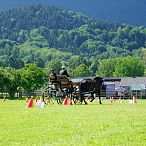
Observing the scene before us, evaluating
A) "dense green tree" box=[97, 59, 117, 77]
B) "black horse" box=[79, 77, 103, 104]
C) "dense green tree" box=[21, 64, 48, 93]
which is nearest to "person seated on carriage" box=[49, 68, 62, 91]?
"black horse" box=[79, 77, 103, 104]

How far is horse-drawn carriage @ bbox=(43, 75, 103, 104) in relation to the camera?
109ft

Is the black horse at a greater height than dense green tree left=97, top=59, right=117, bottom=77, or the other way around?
dense green tree left=97, top=59, right=117, bottom=77

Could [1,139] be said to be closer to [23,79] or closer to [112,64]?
[23,79]

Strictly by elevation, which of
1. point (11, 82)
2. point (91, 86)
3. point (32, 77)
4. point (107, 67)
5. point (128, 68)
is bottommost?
point (91, 86)

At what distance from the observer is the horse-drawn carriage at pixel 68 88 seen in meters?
33.4

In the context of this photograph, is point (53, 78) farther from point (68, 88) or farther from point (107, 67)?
point (107, 67)

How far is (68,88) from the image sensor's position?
1342 inches

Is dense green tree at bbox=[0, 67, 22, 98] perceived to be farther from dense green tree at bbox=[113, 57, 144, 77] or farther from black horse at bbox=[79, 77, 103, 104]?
dense green tree at bbox=[113, 57, 144, 77]

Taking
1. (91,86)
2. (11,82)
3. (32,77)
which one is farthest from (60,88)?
(32,77)

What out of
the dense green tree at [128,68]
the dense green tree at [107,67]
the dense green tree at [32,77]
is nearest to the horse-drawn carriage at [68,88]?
the dense green tree at [32,77]

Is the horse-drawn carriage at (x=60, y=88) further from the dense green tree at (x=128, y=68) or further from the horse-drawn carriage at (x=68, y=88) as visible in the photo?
the dense green tree at (x=128, y=68)

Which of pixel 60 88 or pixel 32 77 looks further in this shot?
pixel 32 77

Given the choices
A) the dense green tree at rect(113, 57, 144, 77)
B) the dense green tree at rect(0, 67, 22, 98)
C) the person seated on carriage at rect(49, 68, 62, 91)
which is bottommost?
the person seated on carriage at rect(49, 68, 62, 91)

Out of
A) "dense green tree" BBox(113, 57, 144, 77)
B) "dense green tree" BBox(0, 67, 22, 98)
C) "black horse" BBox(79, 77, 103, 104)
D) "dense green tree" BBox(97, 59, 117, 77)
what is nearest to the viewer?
"black horse" BBox(79, 77, 103, 104)
